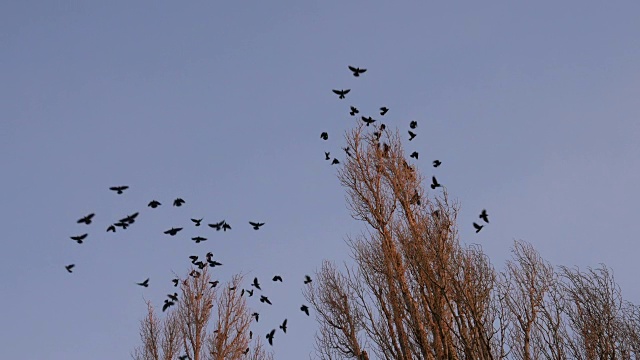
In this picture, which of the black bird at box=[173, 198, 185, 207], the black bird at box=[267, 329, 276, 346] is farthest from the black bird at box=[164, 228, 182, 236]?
the black bird at box=[267, 329, 276, 346]

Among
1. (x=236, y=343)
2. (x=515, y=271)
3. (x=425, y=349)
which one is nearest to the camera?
(x=425, y=349)

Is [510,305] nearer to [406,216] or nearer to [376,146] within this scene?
[406,216]

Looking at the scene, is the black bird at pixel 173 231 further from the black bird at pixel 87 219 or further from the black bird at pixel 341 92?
the black bird at pixel 341 92

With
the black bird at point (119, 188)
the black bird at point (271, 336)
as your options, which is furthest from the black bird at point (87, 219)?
the black bird at point (271, 336)

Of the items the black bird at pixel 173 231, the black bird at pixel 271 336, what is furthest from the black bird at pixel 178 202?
the black bird at pixel 271 336

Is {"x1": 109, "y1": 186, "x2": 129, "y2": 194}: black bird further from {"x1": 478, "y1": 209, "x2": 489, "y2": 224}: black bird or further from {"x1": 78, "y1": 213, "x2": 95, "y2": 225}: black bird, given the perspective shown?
{"x1": 478, "y1": 209, "x2": 489, "y2": 224}: black bird

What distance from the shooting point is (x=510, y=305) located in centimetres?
1434

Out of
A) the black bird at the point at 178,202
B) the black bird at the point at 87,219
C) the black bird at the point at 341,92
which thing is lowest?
the black bird at the point at 87,219

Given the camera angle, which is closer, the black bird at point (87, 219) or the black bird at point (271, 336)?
the black bird at point (87, 219)

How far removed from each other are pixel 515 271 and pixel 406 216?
10.5 ft

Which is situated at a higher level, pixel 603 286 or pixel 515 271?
pixel 515 271

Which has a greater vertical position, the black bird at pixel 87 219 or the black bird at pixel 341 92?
the black bird at pixel 341 92

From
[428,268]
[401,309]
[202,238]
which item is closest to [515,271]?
[401,309]

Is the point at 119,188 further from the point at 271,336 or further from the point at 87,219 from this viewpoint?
the point at 271,336
